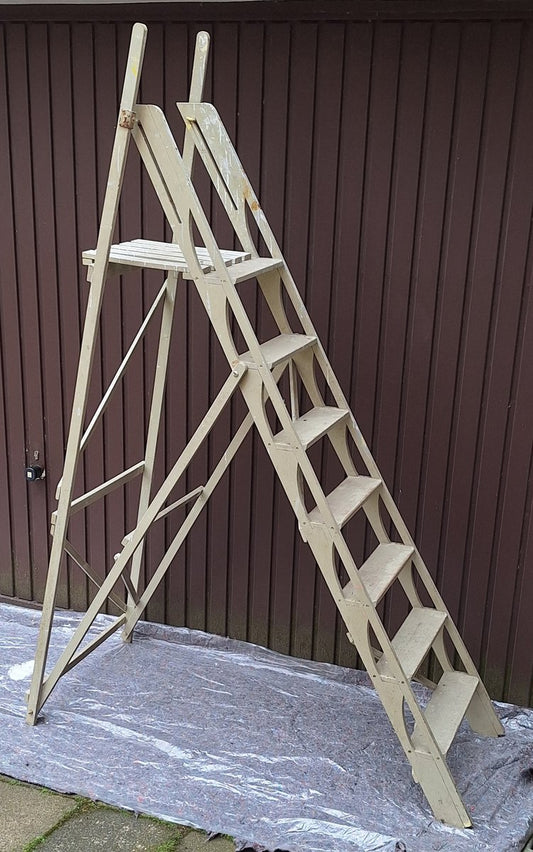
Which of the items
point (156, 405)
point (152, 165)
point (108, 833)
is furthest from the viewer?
point (156, 405)

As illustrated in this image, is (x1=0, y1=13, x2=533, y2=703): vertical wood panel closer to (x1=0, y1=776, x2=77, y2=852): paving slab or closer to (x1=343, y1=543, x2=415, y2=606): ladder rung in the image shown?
(x1=343, y1=543, x2=415, y2=606): ladder rung

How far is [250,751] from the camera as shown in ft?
11.7

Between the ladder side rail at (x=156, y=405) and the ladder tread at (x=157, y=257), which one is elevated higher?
the ladder tread at (x=157, y=257)

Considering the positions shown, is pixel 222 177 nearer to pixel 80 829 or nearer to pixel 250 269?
pixel 250 269

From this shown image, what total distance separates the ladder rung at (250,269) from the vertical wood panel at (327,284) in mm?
434

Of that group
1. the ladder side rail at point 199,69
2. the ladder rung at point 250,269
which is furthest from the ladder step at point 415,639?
the ladder side rail at point 199,69

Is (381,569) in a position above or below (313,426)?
below

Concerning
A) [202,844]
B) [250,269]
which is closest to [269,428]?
[250,269]

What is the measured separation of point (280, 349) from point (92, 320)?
2.37ft

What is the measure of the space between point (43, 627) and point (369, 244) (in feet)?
7.03

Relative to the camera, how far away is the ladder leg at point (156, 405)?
12.2ft

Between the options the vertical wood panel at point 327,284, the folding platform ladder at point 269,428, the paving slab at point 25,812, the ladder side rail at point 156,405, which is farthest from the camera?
the ladder side rail at point 156,405

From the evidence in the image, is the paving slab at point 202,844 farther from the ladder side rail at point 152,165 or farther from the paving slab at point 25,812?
the ladder side rail at point 152,165

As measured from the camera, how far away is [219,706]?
388 cm
